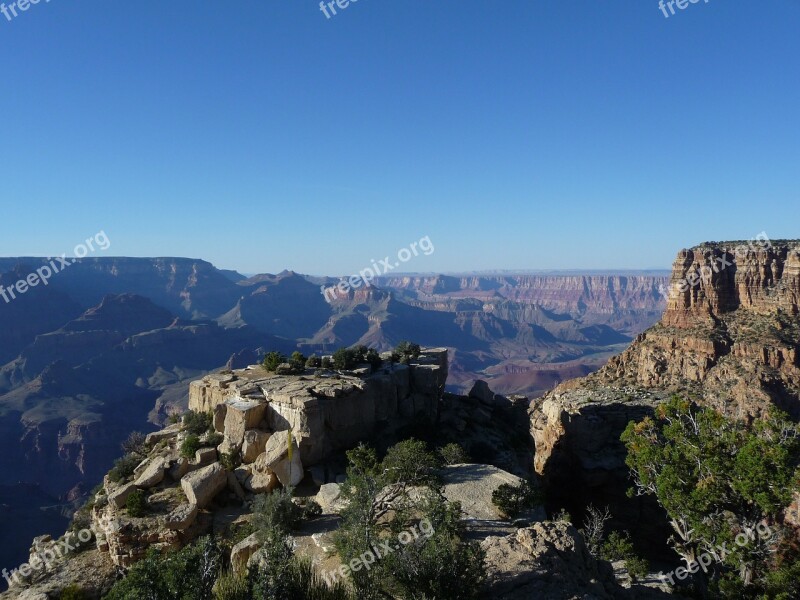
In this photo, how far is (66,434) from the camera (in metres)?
129

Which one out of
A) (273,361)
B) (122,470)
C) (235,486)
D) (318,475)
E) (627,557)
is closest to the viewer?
(235,486)

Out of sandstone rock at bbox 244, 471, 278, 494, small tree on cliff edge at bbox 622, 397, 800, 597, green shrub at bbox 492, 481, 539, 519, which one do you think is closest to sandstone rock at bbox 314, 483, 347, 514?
sandstone rock at bbox 244, 471, 278, 494

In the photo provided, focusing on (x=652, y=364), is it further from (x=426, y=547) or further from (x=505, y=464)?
(x=426, y=547)

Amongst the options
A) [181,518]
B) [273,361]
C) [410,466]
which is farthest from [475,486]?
[273,361]

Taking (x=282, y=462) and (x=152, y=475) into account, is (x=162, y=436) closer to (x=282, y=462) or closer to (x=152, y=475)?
(x=152, y=475)

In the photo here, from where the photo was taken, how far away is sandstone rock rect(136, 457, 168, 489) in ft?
75.2

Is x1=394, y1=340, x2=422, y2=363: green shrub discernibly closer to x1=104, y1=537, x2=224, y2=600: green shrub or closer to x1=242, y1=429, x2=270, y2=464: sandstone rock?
x1=242, y1=429, x2=270, y2=464: sandstone rock

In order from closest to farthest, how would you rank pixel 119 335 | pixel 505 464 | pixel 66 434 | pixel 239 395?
pixel 239 395 → pixel 505 464 → pixel 66 434 → pixel 119 335

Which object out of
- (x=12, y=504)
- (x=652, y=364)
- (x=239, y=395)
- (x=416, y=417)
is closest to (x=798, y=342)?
(x=652, y=364)

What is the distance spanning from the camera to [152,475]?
23.0 m

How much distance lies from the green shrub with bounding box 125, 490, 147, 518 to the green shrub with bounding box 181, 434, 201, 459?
3639 mm

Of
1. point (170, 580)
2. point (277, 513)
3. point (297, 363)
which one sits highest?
point (297, 363)

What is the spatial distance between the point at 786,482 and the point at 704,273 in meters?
65.3

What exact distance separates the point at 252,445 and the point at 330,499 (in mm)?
5571
